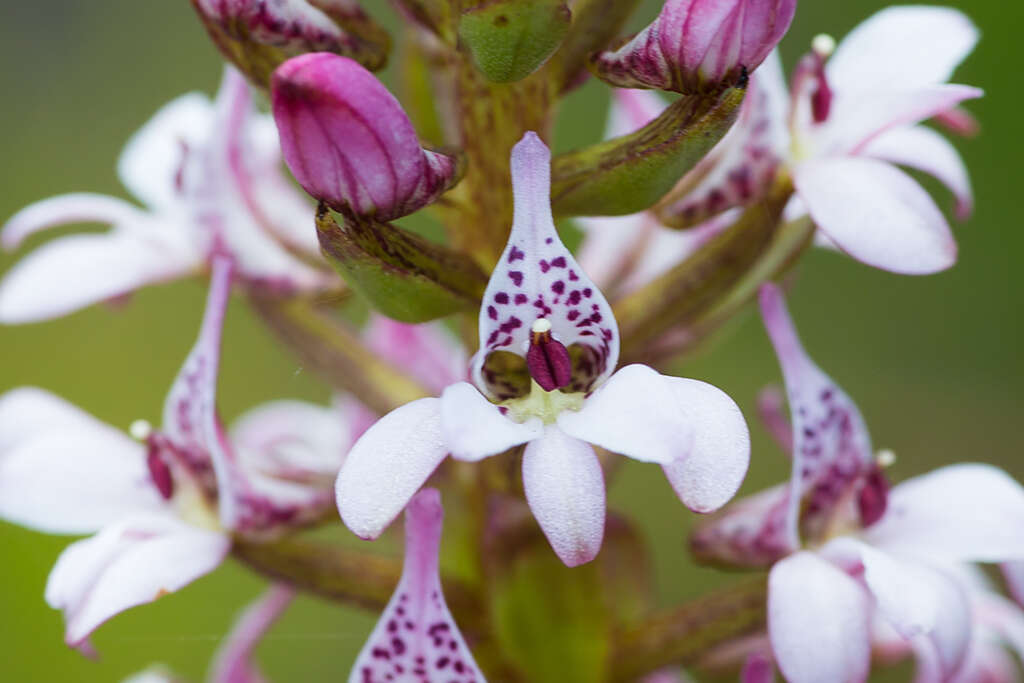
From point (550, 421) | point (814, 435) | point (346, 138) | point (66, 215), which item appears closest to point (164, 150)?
point (66, 215)

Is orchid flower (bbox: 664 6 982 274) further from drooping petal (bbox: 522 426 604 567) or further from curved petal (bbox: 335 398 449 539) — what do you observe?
curved petal (bbox: 335 398 449 539)

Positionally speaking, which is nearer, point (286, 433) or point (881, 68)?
point (881, 68)

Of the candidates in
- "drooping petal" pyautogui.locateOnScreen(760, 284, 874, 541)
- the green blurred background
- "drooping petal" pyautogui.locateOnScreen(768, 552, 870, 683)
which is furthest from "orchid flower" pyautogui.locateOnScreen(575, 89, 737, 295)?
the green blurred background

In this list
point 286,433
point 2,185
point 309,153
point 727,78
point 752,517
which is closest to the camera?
point 309,153

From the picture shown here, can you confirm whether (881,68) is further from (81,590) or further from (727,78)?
(81,590)

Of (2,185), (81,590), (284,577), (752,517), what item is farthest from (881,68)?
(2,185)

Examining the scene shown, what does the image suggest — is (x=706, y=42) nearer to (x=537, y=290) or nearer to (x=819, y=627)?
(x=537, y=290)
